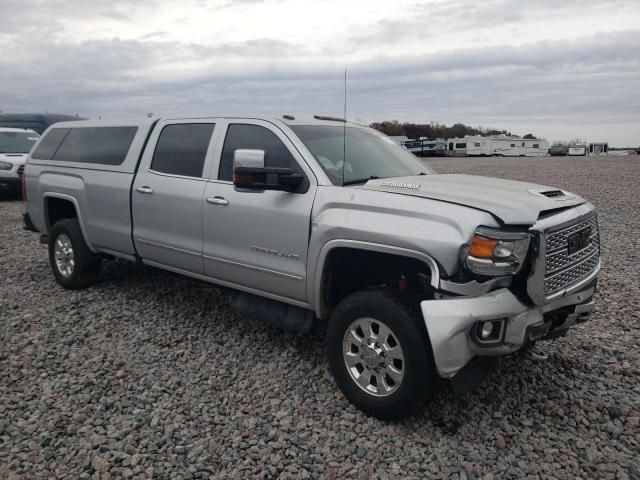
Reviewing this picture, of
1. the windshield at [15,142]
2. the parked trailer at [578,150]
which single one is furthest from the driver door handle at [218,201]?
the parked trailer at [578,150]

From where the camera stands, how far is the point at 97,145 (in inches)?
223

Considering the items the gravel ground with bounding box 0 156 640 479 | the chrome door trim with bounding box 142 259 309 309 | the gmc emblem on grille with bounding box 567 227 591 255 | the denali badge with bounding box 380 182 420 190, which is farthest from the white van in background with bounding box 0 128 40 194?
the gmc emblem on grille with bounding box 567 227 591 255

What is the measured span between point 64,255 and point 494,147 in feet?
182

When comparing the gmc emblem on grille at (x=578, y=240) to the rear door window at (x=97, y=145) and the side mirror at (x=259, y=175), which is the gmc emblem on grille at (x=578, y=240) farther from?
the rear door window at (x=97, y=145)

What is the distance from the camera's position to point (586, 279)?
348 cm

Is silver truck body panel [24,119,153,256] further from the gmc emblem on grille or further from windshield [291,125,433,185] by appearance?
the gmc emblem on grille

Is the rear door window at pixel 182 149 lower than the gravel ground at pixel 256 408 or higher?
higher

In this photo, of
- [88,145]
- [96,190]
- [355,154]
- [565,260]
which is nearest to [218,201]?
[355,154]

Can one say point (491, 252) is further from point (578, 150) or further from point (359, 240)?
point (578, 150)

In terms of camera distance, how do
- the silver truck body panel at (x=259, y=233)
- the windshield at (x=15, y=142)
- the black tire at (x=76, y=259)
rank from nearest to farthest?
the silver truck body panel at (x=259, y=233)
the black tire at (x=76, y=259)
the windshield at (x=15, y=142)

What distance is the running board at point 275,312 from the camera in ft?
12.9

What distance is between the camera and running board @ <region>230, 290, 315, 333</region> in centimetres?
392

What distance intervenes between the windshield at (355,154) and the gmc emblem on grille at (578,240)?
138cm

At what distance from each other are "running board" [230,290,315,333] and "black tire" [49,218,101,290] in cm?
231
